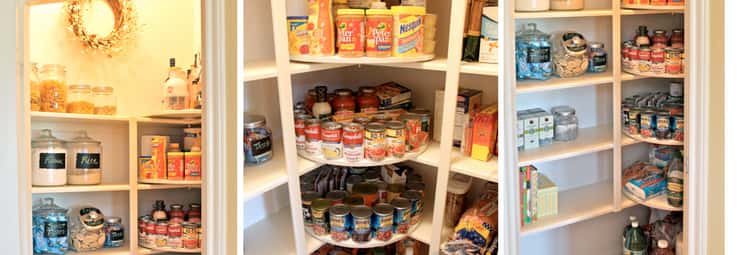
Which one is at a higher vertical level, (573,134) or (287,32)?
(287,32)

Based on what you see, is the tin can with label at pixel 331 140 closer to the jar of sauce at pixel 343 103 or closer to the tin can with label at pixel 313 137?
the tin can with label at pixel 313 137

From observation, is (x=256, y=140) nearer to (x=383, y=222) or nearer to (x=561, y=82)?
(x=383, y=222)

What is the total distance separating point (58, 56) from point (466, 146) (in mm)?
1480

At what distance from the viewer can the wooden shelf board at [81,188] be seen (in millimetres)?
2488

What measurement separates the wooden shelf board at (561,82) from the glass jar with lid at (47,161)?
1.63 meters

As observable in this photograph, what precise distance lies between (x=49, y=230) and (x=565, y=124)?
198 centimetres

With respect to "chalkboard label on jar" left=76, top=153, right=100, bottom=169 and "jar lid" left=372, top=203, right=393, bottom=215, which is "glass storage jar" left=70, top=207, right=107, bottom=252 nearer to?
"chalkboard label on jar" left=76, top=153, right=100, bottom=169

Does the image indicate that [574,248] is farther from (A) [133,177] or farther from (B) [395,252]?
(A) [133,177]

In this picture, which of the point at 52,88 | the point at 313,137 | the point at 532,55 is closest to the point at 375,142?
the point at 313,137

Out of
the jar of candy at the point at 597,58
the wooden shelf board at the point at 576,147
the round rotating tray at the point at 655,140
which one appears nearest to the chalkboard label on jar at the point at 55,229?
the wooden shelf board at the point at 576,147

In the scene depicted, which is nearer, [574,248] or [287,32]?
[287,32]

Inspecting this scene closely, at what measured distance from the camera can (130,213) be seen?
2684 mm

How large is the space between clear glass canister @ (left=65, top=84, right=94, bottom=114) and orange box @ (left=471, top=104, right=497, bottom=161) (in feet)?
4.56

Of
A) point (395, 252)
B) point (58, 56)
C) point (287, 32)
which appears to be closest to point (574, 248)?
point (395, 252)
